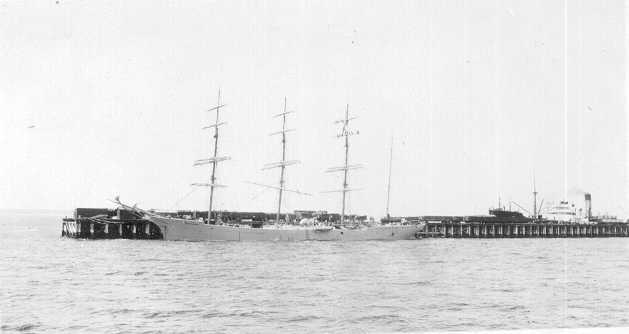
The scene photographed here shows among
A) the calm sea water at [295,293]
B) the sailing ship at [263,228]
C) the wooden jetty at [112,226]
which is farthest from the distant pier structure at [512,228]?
the calm sea water at [295,293]

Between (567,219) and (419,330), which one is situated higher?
(567,219)

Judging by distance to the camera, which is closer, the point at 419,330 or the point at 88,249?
the point at 419,330

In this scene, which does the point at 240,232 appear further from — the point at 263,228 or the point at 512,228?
the point at 512,228

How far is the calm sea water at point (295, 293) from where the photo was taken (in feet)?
60.8

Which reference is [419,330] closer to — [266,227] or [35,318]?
[35,318]

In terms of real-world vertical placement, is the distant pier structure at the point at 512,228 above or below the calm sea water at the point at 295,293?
above

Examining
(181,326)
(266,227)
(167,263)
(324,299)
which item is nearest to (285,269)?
(167,263)

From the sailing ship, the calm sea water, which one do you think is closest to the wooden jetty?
the sailing ship

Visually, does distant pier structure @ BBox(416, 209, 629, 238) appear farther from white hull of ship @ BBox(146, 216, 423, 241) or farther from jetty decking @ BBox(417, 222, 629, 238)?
white hull of ship @ BBox(146, 216, 423, 241)

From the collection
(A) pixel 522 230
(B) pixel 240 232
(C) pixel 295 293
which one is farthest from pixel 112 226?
(A) pixel 522 230

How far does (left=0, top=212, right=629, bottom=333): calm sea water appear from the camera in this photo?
60.8 feet

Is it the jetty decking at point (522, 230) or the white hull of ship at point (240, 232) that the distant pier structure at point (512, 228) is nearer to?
the jetty decking at point (522, 230)

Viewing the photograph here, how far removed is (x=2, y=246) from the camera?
45719 millimetres

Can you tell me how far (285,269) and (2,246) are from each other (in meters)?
25.4
